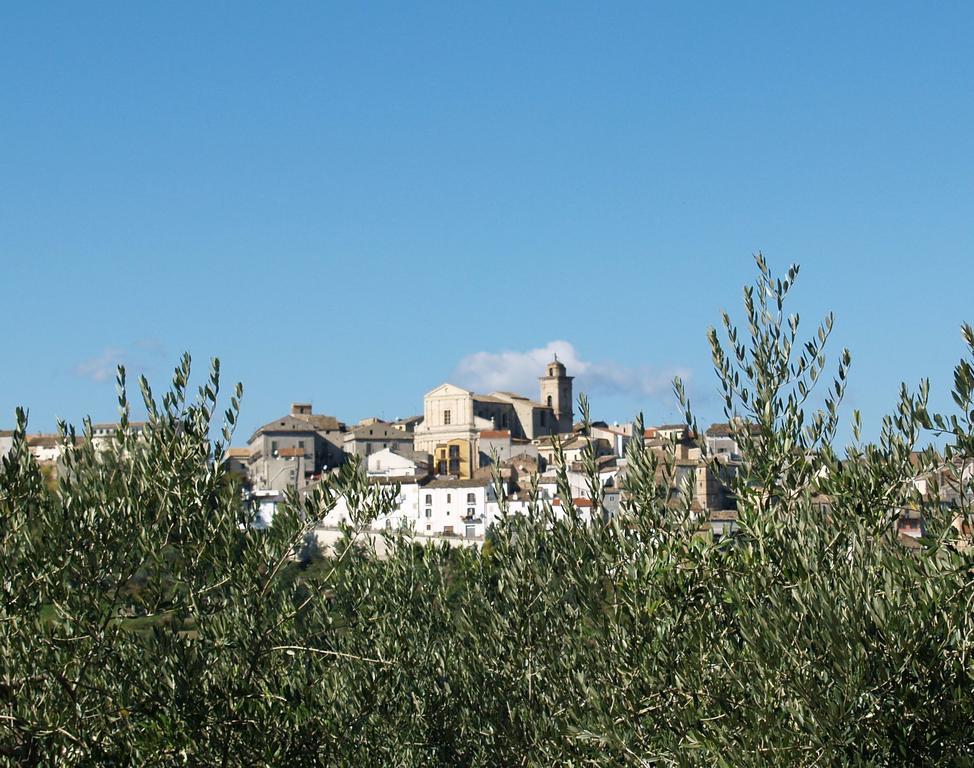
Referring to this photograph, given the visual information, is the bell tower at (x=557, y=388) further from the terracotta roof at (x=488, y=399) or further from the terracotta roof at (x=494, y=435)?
the terracotta roof at (x=494, y=435)

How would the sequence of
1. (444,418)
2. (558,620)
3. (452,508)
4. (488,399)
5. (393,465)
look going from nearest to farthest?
(558,620) < (452,508) < (393,465) < (444,418) < (488,399)

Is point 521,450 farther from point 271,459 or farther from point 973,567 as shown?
point 973,567

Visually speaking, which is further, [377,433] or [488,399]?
[488,399]

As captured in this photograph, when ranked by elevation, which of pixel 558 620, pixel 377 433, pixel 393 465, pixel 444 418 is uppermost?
pixel 444 418

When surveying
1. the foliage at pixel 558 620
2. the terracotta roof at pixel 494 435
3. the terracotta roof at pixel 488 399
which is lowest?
the foliage at pixel 558 620

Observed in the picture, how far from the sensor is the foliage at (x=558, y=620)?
7.39 meters

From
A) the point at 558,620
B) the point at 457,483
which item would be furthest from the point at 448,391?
the point at 558,620

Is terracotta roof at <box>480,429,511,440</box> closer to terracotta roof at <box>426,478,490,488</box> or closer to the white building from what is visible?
the white building

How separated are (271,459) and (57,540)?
89.4 m

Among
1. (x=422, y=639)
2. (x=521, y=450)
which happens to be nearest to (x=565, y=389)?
(x=521, y=450)

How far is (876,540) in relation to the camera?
8.09 m

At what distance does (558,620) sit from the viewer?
970 centimetres

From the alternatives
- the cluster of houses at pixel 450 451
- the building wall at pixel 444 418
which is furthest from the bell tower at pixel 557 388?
the building wall at pixel 444 418

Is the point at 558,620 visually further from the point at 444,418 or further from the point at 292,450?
the point at 444,418
